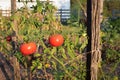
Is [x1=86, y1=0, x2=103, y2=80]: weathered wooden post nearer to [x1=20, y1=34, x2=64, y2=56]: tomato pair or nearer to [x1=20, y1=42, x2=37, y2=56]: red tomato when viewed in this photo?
[x1=20, y1=34, x2=64, y2=56]: tomato pair

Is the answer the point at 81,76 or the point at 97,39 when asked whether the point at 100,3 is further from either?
the point at 81,76

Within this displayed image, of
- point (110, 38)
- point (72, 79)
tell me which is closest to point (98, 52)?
point (72, 79)

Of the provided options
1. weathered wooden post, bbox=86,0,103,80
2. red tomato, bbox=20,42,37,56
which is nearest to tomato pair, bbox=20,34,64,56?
red tomato, bbox=20,42,37,56

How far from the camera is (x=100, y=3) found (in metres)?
2.99

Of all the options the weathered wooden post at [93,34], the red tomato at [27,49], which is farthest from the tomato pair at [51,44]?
the weathered wooden post at [93,34]

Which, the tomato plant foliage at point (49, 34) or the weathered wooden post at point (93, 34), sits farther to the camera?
the tomato plant foliage at point (49, 34)

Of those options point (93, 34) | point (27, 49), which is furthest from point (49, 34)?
point (93, 34)

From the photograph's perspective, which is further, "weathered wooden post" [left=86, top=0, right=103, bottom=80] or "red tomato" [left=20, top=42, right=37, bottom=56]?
"red tomato" [left=20, top=42, right=37, bottom=56]

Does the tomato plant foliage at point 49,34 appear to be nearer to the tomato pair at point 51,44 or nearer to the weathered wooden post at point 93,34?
the tomato pair at point 51,44

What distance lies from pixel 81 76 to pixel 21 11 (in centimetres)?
111

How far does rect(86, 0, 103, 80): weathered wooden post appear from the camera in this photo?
9.93 feet

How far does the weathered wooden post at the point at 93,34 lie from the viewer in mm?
3027

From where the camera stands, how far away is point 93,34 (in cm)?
309

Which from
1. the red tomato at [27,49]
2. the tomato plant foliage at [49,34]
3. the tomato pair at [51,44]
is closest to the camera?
the tomato pair at [51,44]
